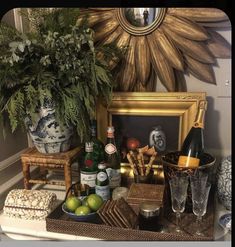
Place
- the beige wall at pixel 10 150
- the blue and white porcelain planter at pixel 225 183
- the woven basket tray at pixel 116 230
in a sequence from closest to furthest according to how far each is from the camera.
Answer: the woven basket tray at pixel 116 230, the blue and white porcelain planter at pixel 225 183, the beige wall at pixel 10 150

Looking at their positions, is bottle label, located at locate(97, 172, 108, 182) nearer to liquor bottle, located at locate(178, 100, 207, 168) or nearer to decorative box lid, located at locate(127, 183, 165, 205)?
decorative box lid, located at locate(127, 183, 165, 205)

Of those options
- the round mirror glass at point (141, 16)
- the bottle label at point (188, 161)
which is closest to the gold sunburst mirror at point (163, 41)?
the round mirror glass at point (141, 16)

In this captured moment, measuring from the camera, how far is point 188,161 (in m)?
0.86

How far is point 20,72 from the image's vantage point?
32.6 inches

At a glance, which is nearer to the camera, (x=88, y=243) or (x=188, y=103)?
(x=88, y=243)

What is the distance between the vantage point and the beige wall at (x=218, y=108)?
3.04ft

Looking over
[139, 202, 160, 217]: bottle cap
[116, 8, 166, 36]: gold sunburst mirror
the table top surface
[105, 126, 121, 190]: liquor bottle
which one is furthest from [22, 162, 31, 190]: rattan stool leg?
[116, 8, 166, 36]: gold sunburst mirror

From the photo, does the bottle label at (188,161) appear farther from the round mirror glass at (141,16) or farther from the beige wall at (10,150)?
the beige wall at (10,150)

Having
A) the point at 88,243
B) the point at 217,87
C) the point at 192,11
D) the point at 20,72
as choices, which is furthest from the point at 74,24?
the point at 88,243

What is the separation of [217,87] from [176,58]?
14 centimetres

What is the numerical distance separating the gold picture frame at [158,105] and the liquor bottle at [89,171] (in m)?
0.11

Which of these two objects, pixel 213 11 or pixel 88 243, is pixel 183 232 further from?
pixel 213 11

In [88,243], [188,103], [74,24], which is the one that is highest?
[74,24]
